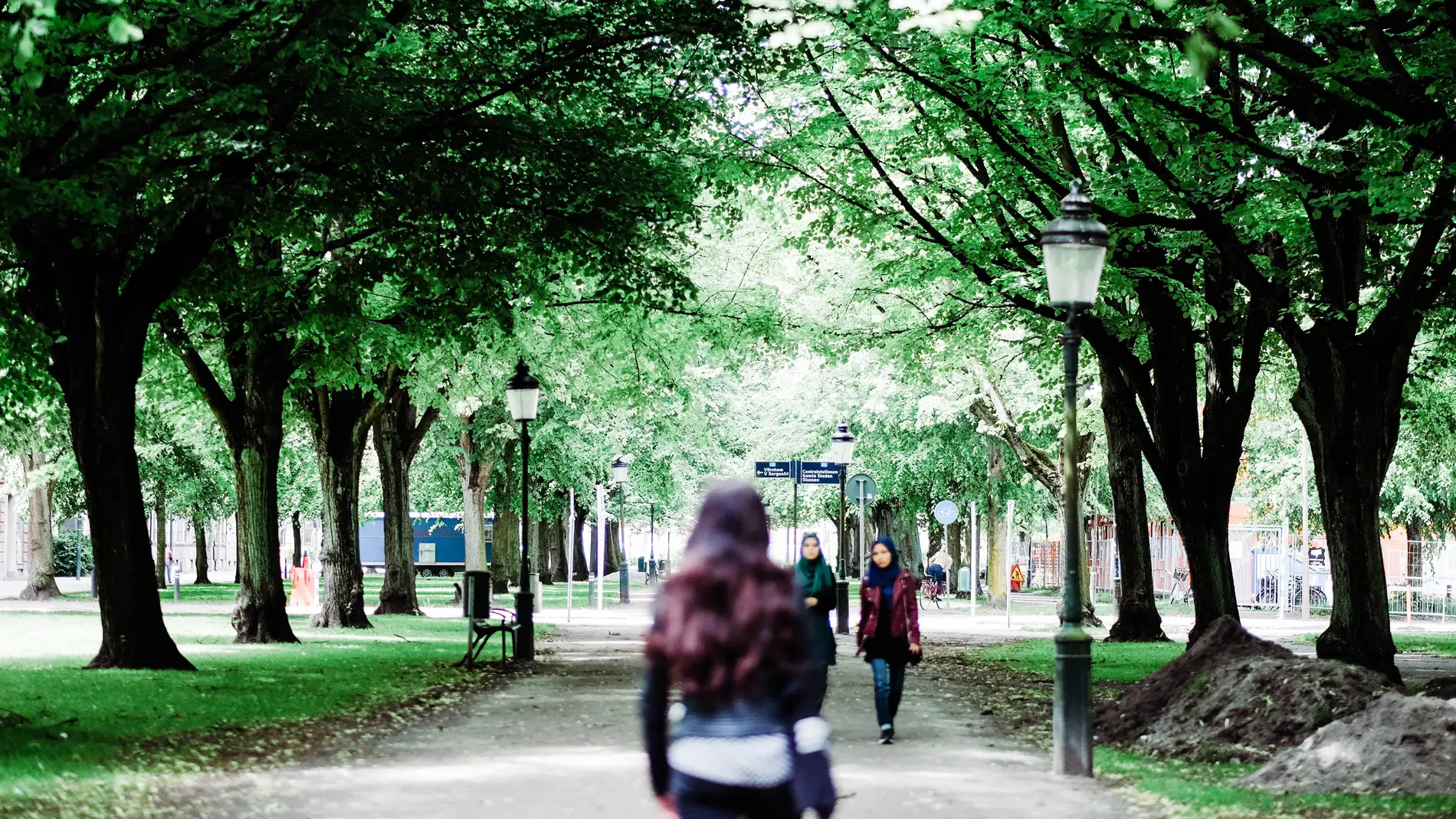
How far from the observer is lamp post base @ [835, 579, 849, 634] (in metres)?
29.6

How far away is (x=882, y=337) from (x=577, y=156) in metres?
10.1

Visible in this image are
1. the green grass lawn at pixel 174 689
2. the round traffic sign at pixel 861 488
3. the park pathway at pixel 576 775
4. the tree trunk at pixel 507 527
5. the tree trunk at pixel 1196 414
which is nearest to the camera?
the park pathway at pixel 576 775

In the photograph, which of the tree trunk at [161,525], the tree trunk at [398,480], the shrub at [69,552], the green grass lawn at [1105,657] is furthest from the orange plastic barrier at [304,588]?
the shrub at [69,552]

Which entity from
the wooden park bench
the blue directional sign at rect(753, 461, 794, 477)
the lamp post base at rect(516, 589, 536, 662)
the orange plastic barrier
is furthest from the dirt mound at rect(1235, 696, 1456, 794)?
the orange plastic barrier

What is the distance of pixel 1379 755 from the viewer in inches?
408

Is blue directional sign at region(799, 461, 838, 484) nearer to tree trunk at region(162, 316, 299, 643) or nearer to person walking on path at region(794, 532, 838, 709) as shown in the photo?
tree trunk at region(162, 316, 299, 643)

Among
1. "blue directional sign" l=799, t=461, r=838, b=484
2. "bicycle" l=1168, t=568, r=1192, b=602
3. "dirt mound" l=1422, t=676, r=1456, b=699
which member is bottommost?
"bicycle" l=1168, t=568, r=1192, b=602

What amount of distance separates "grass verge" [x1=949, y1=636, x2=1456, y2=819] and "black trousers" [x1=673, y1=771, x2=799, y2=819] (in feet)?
17.5

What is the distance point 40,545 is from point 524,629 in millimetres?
25001

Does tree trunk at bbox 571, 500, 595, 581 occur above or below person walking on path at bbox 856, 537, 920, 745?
below

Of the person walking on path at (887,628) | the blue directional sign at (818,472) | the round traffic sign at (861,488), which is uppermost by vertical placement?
the blue directional sign at (818,472)

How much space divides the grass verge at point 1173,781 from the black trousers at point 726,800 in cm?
532

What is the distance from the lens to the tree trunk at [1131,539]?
87.0 feet

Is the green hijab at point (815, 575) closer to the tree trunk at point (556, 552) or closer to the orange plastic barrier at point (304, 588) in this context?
the orange plastic barrier at point (304, 588)
